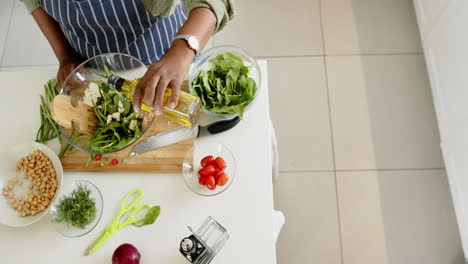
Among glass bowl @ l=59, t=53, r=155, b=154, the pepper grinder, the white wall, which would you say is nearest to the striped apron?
glass bowl @ l=59, t=53, r=155, b=154

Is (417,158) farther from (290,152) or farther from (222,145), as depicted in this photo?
(222,145)

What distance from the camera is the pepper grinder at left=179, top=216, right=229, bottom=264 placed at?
81 cm

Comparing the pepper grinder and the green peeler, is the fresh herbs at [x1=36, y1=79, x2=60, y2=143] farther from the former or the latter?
the pepper grinder

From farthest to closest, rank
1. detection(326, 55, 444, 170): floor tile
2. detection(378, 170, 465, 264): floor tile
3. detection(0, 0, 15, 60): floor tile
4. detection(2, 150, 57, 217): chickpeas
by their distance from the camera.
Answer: detection(0, 0, 15, 60): floor tile, detection(326, 55, 444, 170): floor tile, detection(378, 170, 465, 264): floor tile, detection(2, 150, 57, 217): chickpeas

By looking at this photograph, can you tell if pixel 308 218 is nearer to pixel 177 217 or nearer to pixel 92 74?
pixel 177 217

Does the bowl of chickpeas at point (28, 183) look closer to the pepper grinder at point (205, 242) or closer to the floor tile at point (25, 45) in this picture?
the pepper grinder at point (205, 242)

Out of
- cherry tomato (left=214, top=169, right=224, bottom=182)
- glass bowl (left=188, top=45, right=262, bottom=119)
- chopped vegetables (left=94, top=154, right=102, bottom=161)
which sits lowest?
cherry tomato (left=214, top=169, right=224, bottom=182)

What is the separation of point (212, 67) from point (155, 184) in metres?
0.36

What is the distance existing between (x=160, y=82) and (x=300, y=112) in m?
1.10

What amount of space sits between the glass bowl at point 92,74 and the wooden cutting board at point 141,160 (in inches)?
3.2

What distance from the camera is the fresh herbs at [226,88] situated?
908 millimetres

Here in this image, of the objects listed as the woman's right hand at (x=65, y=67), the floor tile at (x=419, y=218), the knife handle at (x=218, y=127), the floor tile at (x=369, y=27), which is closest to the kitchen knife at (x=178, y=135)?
the knife handle at (x=218, y=127)

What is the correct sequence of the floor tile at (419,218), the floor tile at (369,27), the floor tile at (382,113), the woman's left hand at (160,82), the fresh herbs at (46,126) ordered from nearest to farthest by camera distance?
the woman's left hand at (160,82) → the fresh herbs at (46,126) → the floor tile at (419,218) → the floor tile at (382,113) → the floor tile at (369,27)

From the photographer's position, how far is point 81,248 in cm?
88
